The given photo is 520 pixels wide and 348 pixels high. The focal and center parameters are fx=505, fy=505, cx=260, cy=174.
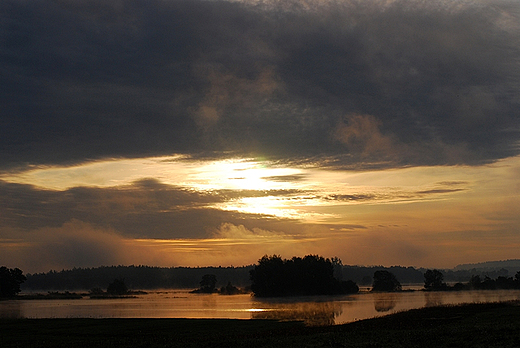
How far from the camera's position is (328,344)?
4497 cm

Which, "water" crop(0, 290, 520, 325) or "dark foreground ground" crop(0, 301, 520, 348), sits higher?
"dark foreground ground" crop(0, 301, 520, 348)

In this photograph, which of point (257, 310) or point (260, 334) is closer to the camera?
point (260, 334)

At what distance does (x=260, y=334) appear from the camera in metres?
59.7

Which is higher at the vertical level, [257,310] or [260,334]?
[260,334]

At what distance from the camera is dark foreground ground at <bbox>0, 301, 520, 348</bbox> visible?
43875 mm

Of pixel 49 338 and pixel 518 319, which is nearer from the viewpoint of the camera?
pixel 518 319

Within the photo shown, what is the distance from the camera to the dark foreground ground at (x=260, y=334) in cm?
4388

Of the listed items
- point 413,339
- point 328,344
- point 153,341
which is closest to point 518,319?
point 413,339

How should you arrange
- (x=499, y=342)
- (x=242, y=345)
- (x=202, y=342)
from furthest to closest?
(x=202, y=342)
(x=242, y=345)
(x=499, y=342)

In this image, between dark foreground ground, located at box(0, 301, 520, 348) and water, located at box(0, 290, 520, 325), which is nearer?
dark foreground ground, located at box(0, 301, 520, 348)

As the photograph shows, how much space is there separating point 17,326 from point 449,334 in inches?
2511

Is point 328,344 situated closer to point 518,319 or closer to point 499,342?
point 499,342

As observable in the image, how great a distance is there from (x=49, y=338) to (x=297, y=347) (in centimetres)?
3402

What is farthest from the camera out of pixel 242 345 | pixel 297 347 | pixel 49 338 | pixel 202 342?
pixel 49 338
